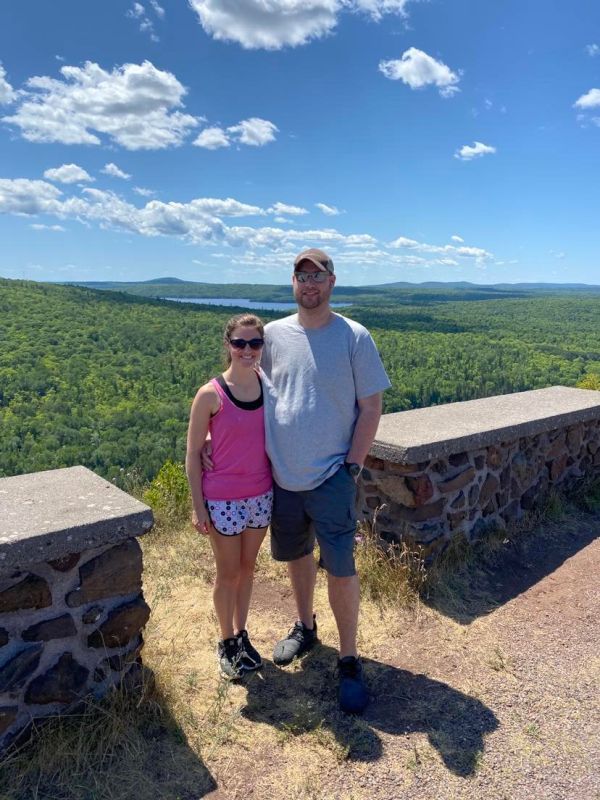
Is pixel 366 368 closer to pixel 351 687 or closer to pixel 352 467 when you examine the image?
pixel 352 467

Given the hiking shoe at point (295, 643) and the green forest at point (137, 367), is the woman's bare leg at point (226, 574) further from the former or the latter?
the green forest at point (137, 367)

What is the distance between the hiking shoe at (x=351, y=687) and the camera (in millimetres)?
2449

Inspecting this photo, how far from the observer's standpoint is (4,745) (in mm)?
2062

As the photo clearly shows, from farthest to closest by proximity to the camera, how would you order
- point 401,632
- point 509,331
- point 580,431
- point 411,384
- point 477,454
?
point 509,331 < point 411,384 < point 580,431 < point 477,454 < point 401,632

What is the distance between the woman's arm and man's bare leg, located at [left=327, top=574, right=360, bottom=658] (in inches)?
26.3

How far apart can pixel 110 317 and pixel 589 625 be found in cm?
5392

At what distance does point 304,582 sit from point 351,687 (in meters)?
0.51

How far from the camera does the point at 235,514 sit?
2.45 meters

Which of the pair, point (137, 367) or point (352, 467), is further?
point (137, 367)

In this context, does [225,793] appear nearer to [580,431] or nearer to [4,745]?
[4,745]

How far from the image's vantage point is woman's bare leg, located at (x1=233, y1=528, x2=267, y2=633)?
2541 mm

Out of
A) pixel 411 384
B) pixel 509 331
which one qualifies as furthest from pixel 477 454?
pixel 509 331

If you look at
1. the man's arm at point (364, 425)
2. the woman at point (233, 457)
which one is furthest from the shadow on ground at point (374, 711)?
the man's arm at point (364, 425)

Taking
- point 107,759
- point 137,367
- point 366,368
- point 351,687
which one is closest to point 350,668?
point 351,687
